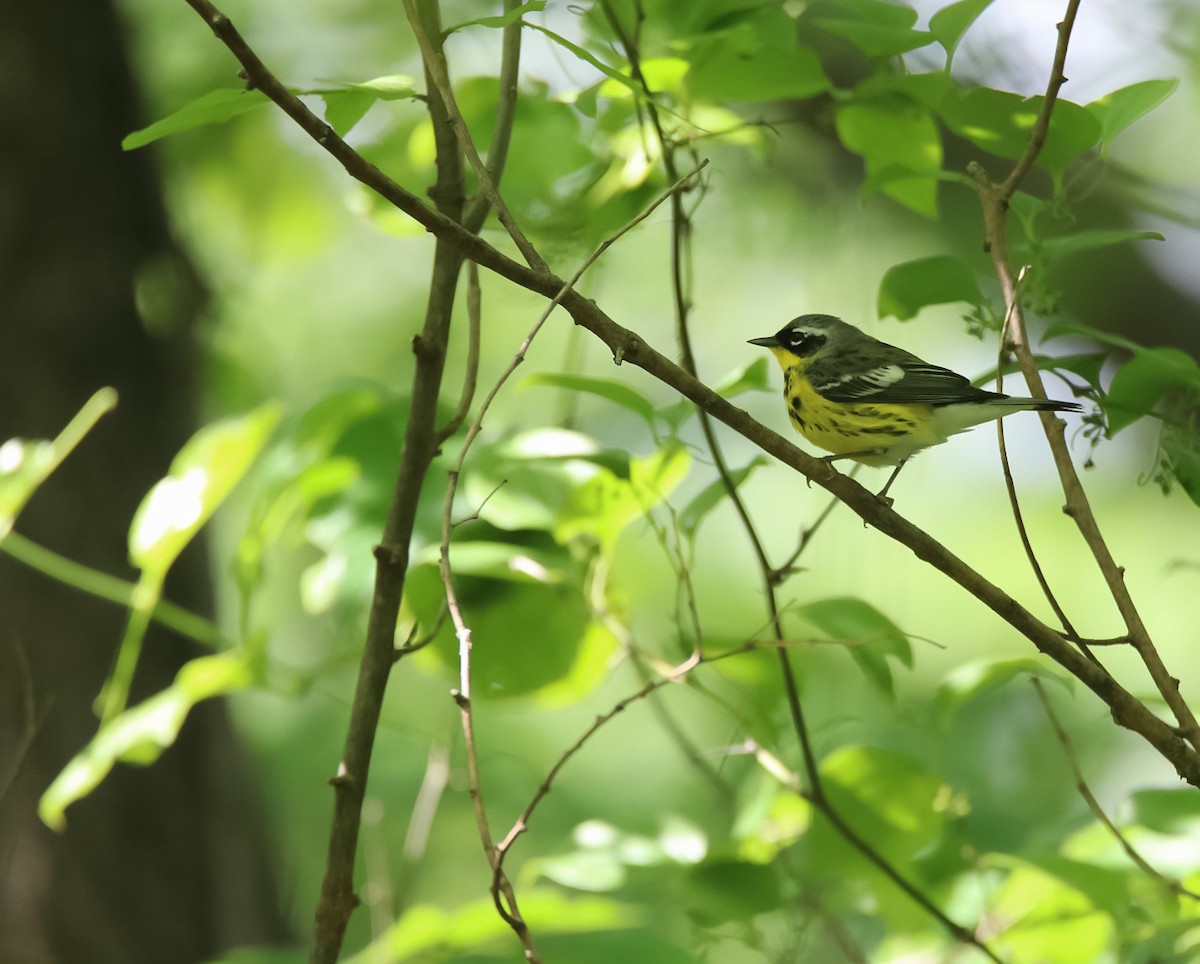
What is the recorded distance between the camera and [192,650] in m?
2.84

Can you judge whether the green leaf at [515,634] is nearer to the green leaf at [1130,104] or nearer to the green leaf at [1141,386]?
the green leaf at [1141,386]

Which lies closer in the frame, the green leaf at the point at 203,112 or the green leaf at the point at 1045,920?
the green leaf at the point at 203,112

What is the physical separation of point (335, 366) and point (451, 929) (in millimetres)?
3581

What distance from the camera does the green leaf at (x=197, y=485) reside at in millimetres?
1473

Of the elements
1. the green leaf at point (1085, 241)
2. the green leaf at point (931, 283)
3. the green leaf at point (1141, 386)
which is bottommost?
the green leaf at point (1141, 386)

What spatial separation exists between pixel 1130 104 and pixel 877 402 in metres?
1.18

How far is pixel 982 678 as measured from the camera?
1348mm

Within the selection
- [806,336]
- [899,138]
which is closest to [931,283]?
[899,138]

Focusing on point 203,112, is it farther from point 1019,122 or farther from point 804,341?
point 804,341

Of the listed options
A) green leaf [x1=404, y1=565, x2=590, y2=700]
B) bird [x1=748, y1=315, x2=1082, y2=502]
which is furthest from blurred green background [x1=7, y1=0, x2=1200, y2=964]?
bird [x1=748, y1=315, x2=1082, y2=502]

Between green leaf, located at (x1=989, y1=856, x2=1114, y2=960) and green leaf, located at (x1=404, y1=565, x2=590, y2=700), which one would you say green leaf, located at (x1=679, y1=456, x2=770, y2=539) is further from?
green leaf, located at (x1=989, y1=856, x2=1114, y2=960)

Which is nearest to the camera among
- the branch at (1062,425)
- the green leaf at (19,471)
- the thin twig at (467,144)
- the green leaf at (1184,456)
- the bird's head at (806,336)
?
the thin twig at (467,144)

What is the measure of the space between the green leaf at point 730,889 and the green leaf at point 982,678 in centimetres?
31

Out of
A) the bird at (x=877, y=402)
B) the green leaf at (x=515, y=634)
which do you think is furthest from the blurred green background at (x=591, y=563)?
the bird at (x=877, y=402)
